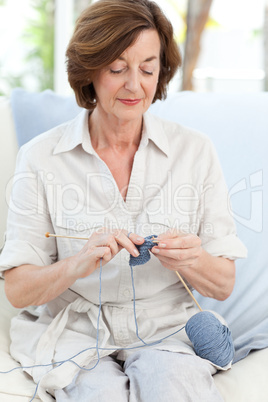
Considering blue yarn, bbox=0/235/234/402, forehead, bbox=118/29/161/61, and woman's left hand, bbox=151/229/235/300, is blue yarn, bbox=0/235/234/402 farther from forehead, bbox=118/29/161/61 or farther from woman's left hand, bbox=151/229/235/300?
forehead, bbox=118/29/161/61

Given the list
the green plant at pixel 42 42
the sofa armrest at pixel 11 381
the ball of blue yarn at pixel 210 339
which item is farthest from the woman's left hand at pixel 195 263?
the green plant at pixel 42 42

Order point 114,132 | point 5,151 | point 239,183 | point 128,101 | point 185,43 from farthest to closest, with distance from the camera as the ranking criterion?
point 185,43 → point 5,151 → point 239,183 → point 114,132 → point 128,101

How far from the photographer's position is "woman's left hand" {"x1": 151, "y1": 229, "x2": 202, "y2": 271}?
4.05 feet

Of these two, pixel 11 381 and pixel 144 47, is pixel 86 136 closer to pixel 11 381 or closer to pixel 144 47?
pixel 144 47

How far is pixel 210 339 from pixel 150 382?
0.17 meters

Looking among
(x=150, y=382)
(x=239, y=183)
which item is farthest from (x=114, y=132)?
(x=150, y=382)

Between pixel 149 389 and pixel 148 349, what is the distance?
0.42 feet

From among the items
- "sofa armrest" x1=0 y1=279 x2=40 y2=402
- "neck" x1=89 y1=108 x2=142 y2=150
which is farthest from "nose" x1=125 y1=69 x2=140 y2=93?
"sofa armrest" x1=0 y1=279 x2=40 y2=402

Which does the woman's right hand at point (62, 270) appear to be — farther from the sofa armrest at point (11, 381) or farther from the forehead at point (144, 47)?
the forehead at point (144, 47)

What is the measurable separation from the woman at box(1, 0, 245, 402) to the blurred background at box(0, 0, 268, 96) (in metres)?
3.35

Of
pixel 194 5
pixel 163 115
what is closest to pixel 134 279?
pixel 163 115

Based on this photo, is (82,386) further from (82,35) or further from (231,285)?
(82,35)

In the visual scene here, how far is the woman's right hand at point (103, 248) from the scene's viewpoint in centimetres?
123

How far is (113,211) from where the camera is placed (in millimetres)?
1427
